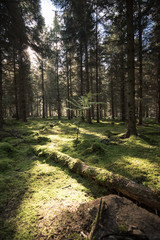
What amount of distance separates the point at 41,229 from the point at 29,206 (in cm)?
63

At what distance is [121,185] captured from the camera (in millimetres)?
2488

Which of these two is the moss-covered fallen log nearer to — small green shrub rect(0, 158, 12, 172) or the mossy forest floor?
the mossy forest floor

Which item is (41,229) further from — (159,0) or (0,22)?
(0,22)

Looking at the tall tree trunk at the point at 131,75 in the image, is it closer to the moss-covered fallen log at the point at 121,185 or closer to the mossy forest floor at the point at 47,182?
the mossy forest floor at the point at 47,182

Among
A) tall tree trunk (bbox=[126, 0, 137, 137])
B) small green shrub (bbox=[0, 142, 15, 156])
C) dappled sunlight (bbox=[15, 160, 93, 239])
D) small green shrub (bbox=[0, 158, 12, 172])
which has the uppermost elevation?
tall tree trunk (bbox=[126, 0, 137, 137])

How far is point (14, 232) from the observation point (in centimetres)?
180

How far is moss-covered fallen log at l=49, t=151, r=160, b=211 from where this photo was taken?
2.10 m

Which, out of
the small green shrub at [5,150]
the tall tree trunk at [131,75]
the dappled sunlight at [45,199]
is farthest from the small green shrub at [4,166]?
the tall tree trunk at [131,75]

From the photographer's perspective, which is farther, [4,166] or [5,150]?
[5,150]

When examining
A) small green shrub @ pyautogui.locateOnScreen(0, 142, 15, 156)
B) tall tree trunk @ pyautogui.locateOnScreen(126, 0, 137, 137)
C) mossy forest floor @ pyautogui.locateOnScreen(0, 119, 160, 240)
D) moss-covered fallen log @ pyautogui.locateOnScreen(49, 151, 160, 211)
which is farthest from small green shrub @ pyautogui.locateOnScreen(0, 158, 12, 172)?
tall tree trunk @ pyautogui.locateOnScreen(126, 0, 137, 137)

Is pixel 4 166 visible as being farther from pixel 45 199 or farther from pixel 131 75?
pixel 131 75

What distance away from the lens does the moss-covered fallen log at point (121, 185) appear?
2.10 m

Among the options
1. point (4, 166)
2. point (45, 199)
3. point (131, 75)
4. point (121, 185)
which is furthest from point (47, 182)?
point (131, 75)

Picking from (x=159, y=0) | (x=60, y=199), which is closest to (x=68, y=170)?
(x=60, y=199)
